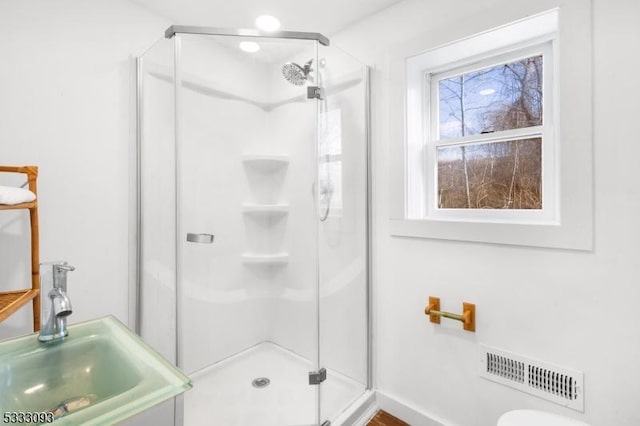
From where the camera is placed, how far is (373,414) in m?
1.68

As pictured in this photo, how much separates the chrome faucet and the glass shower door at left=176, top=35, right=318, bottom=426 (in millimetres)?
503

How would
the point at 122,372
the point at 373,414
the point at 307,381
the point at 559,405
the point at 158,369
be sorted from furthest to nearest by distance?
the point at 373,414, the point at 307,381, the point at 559,405, the point at 122,372, the point at 158,369

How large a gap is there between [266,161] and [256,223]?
34 centimetres

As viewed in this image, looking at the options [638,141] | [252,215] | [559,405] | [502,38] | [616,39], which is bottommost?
[559,405]

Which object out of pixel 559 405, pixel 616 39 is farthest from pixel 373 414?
pixel 616 39

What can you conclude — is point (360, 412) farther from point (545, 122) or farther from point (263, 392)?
point (545, 122)

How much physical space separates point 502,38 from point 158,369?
5.95 ft

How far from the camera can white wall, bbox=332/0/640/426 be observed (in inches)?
41.9

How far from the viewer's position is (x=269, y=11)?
1.70 meters

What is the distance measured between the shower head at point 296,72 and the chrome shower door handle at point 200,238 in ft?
2.97

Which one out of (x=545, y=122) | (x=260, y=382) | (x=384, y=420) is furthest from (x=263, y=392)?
(x=545, y=122)

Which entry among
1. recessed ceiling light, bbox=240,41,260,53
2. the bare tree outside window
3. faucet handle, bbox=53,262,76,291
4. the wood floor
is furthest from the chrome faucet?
the bare tree outside window

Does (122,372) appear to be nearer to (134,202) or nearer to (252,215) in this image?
(252,215)

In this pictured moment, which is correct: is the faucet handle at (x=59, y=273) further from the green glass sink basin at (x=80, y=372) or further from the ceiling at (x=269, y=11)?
the ceiling at (x=269, y=11)
